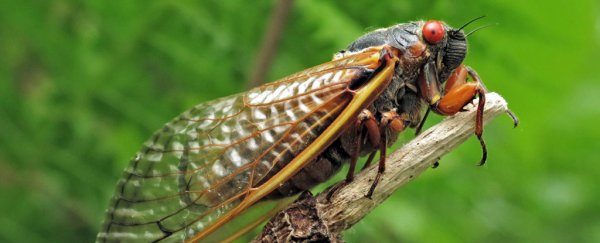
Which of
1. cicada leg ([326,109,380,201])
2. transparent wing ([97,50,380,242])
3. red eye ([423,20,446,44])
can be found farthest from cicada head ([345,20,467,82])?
cicada leg ([326,109,380,201])

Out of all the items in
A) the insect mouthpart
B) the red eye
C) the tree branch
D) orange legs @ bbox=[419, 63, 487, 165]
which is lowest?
the tree branch

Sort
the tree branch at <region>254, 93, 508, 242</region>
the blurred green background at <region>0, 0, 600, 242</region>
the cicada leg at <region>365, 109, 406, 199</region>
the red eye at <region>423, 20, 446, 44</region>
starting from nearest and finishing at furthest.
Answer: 1. the tree branch at <region>254, 93, 508, 242</region>
2. the cicada leg at <region>365, 109, 406, 199</region>
3. the red eye at <region>423, 20, 446, 44</region>
4. the blurred green background at <region>0, 0, 600, 242</region>

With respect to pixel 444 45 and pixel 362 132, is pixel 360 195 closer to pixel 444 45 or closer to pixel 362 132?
pixel 362 132

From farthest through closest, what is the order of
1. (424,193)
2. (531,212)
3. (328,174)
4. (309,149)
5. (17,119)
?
(531,212)
(424,193)
(17,119)
(328,174)
(309,149)

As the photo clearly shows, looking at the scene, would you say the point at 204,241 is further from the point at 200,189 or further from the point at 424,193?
the point at 424,193

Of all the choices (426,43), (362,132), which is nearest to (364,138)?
(362,132)

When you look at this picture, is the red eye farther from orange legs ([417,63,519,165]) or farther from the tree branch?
the tree branch

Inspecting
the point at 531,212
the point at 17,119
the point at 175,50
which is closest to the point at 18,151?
the point at 17,119
